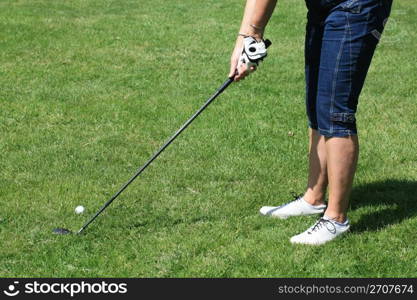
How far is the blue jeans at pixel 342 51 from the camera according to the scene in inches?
153

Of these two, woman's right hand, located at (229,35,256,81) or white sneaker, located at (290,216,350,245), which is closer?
woman's right hand, located at (229,35,256,81)

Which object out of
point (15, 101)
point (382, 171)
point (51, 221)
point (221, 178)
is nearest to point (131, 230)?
point (51, 221)

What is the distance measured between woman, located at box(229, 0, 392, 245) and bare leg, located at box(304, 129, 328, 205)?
34 centimetres

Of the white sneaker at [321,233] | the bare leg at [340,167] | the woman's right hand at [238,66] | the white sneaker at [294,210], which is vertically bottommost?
the white sneaker at [294,210]

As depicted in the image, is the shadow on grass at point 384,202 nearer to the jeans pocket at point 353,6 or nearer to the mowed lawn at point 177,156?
the mowed lawn at point 177,156

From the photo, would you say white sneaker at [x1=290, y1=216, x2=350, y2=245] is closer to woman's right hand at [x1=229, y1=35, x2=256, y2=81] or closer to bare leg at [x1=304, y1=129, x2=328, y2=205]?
bare leg at [x1=304, y1=129, x2=328, y2=205]

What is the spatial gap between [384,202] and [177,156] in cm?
178

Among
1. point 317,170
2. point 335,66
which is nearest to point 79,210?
point 317,170

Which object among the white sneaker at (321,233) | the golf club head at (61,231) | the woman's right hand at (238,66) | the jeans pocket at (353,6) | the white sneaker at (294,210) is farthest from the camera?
the white sneaker at (294,210)

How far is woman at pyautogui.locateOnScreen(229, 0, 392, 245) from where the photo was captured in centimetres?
390

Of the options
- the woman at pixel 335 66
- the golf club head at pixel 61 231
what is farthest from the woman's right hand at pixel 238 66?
the golf club head at pixel 61 231

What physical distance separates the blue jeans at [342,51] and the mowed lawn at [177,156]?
0.81m

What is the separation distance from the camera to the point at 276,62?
28.9 ft

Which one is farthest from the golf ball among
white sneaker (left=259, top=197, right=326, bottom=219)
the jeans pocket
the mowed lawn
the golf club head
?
the jeans pocket
